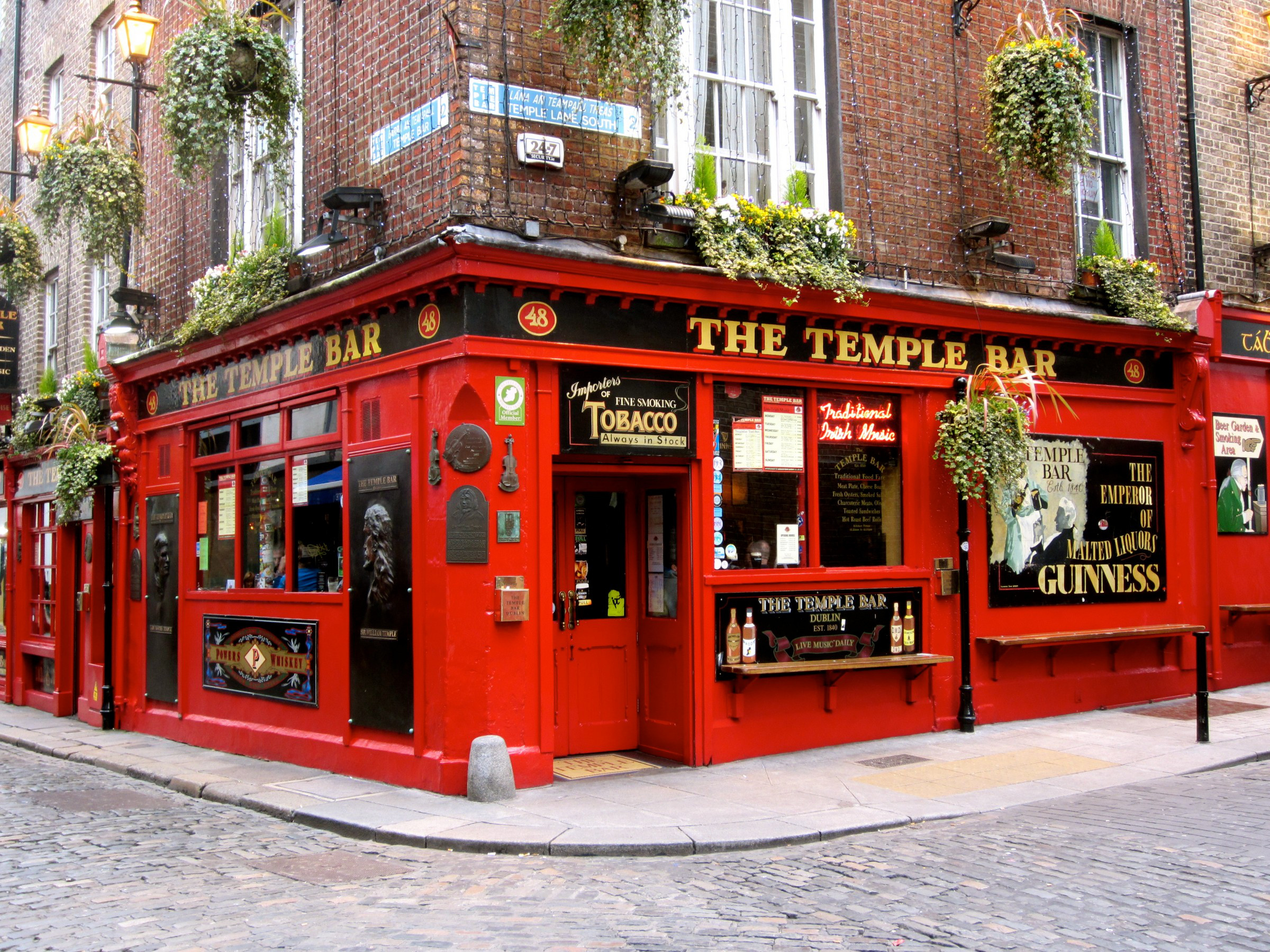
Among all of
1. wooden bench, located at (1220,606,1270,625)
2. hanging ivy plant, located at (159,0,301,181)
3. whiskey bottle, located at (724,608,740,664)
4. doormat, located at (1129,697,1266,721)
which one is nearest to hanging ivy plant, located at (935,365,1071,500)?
whiskey bottle, located at (724,608,740,664)

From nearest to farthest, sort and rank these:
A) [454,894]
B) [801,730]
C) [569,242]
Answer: [454,894]
[569,242]
[801,730]

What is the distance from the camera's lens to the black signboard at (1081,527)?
1156 centimetres

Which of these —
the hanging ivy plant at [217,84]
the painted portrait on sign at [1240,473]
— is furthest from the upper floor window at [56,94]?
the painted portrait on sign at [1240,473]

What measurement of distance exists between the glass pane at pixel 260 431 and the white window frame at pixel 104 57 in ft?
21.2

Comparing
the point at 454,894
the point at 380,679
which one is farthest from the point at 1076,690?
the point at 454,894

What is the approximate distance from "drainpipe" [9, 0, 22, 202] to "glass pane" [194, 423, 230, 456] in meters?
8.15

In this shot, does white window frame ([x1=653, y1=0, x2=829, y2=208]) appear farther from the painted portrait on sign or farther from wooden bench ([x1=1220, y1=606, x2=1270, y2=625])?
wooden bench ([x1=1220, y1=606, x2=1270, y2=625])

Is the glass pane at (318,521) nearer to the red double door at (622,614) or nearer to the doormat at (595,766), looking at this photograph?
the red double door at (622,614)

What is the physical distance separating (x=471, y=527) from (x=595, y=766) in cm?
240

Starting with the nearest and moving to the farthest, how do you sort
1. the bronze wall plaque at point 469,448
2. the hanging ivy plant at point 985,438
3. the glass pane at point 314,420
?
the bronze wall plaque at point 469,448, the glass pane at point 314,420, the hanging ivy plant at point 985,438

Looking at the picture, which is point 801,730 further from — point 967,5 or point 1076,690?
point 967,5

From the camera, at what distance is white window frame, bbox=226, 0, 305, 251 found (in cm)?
1138

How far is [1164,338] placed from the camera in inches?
489

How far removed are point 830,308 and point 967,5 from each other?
13.1 feet
